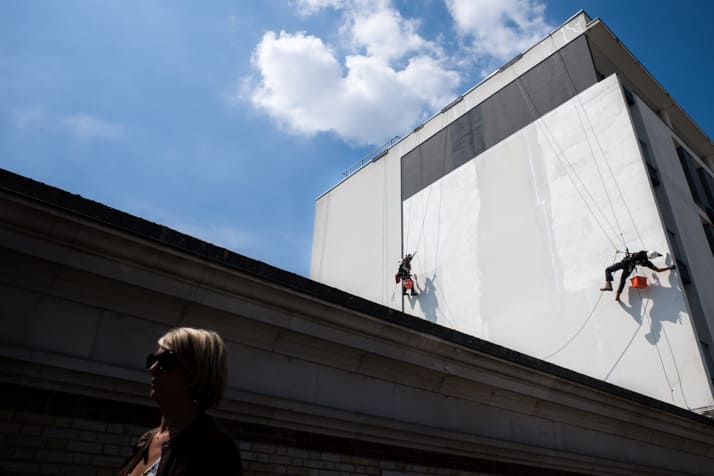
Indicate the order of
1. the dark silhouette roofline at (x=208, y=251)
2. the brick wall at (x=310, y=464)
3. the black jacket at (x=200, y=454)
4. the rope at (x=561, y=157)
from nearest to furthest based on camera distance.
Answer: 1. the black jacket at (x=200, y=454)
2. the dark silhouette roofline at (x=208, y=251)
3. the brick wall at (x=310, y=464)
4. the rope at (x=561, y=157)

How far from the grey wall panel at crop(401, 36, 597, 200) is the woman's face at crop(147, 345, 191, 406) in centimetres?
2210

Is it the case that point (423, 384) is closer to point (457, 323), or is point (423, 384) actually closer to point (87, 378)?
point (87, 378)

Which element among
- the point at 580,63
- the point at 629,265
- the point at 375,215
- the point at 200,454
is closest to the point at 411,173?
the point at 375,215

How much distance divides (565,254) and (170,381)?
18.8 m

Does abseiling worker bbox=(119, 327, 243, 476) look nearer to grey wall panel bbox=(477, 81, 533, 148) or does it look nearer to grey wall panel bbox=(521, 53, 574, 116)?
grey wall panel bbox=(521, 53, 574, 116)

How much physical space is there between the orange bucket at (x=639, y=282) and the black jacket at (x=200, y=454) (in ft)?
54.6

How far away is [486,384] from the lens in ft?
27.0

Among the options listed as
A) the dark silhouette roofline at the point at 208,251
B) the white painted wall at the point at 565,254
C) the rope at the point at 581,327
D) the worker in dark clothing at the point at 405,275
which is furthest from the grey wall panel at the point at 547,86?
the dark silhouette roofline at the point at 208,251

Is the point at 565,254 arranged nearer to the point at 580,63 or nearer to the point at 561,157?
the point at 561,157

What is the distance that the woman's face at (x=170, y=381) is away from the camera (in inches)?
108

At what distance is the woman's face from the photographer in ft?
9.00

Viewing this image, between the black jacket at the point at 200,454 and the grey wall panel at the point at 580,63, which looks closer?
the black jacket at the point at 200,454

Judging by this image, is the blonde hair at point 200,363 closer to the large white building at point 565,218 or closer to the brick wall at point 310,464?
the brick wall at point 310,464

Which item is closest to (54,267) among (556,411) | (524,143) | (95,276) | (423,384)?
(95,276)
